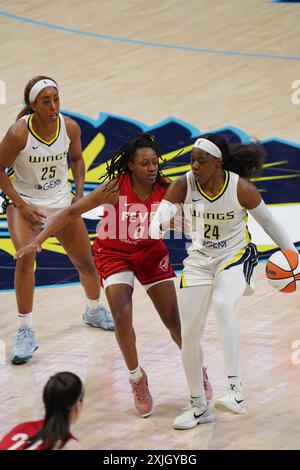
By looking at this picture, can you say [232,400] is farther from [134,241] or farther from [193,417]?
[134,241]

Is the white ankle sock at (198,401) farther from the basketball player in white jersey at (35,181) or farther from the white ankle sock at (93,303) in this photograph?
the white ankle sock at (93,303)

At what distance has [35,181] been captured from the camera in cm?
855

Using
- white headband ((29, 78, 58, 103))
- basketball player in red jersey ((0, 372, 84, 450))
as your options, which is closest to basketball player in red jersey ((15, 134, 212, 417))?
white headband ((29, 78, 58, 103))

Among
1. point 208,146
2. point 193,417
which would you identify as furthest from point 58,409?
point 208,146

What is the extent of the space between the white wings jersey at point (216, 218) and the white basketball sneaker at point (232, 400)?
2.79ft

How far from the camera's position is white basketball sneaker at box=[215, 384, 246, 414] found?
722 centimetres

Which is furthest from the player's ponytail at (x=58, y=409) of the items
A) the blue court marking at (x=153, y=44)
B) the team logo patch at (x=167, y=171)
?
the blue court marking at (x=153, y=44)

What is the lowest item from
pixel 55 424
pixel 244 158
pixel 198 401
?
pixel 198 401

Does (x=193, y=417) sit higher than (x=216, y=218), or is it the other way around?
(x=216, y=218)

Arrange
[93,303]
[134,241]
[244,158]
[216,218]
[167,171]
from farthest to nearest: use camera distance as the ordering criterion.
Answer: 1. [167,171]
2. [93,303]
3. [134,241]
4. [244,158]
5. [216,218]

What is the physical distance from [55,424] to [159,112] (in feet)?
28.5

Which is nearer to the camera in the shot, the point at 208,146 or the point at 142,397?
the point at 208,146

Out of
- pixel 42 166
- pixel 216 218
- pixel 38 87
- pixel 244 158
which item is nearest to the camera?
pixel 216 218
